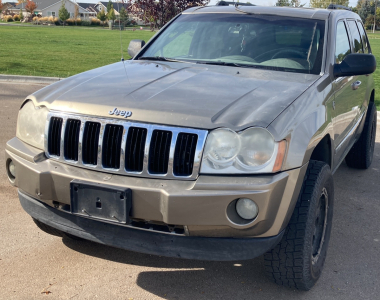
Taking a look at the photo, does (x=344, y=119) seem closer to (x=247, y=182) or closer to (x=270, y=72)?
(x=270, y=72)

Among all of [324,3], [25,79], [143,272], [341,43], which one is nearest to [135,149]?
[143,272]

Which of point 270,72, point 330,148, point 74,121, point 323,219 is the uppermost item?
point 270,72

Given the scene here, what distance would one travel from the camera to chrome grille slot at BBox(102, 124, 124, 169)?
9.64ft

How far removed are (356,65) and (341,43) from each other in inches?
30.2

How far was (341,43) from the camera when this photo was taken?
15.2ft

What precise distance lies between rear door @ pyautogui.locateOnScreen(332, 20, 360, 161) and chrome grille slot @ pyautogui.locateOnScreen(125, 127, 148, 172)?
64.9 inches

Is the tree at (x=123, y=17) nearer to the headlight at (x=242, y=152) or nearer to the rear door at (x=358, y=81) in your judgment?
the rear door at (x=358, y=81)

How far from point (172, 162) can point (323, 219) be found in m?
1.33

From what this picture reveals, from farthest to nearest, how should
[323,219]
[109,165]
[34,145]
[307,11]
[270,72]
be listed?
[307,11]
[270,72]
[323,219]
[34,145]
[109,165]

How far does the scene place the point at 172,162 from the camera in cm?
279

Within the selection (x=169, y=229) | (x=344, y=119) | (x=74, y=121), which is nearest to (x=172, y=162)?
(x=169, y=229)

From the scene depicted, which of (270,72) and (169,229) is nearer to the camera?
(169,229)

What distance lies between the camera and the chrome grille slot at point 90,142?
3.00 metres

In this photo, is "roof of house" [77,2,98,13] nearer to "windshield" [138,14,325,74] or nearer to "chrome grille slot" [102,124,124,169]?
"windshield" [138,14,325,74]
